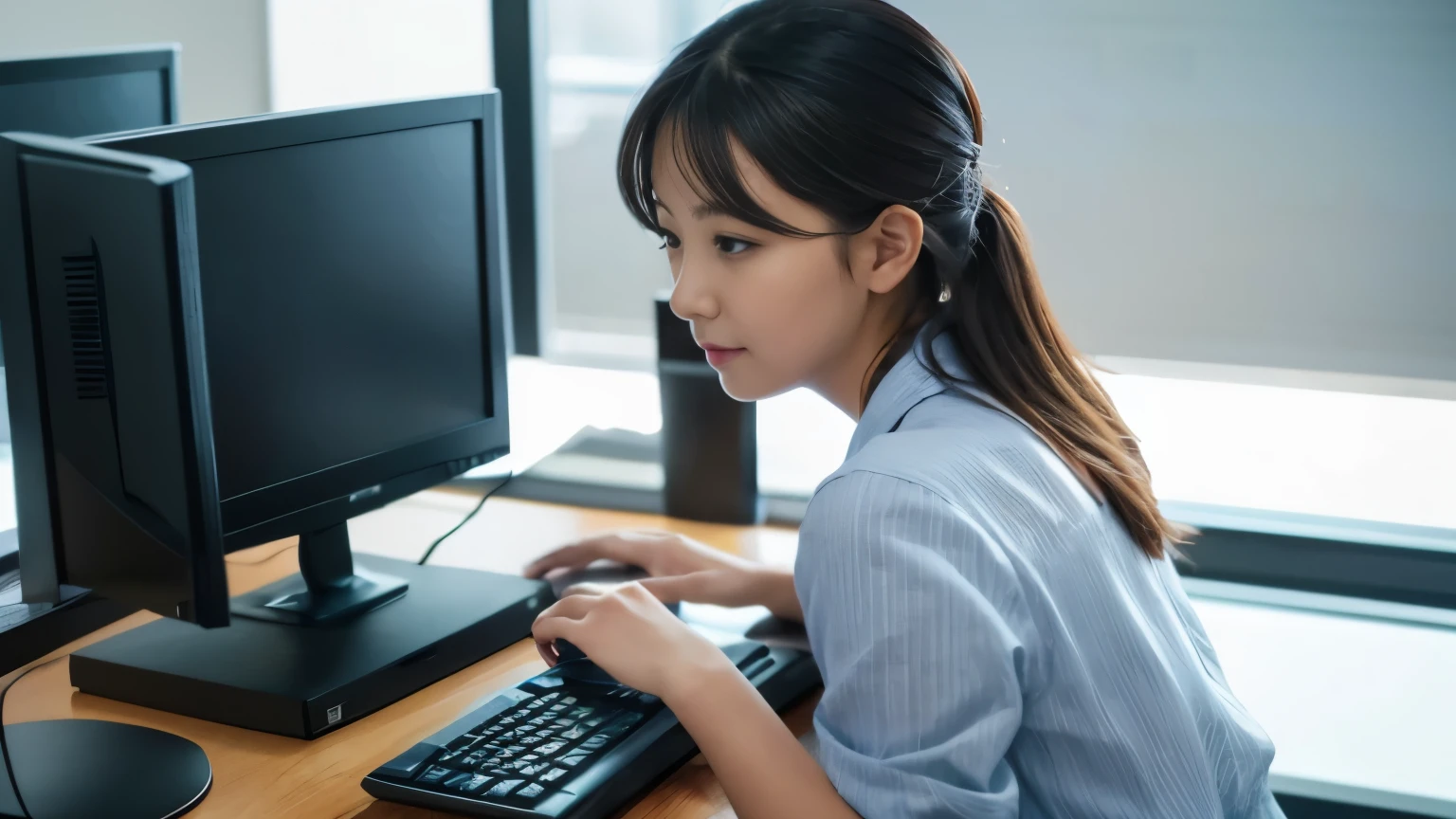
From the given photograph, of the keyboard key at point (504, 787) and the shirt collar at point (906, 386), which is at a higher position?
the shirt collar at point (906, 386)

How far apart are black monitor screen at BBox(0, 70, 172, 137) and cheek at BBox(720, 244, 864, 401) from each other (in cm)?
59

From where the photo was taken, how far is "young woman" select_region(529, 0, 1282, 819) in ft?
2.60

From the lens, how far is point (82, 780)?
909mm

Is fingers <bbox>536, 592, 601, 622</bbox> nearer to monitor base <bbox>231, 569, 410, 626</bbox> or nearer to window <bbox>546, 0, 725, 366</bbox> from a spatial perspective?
monitor base <bbox>231, 569, 410, 626</bbox>

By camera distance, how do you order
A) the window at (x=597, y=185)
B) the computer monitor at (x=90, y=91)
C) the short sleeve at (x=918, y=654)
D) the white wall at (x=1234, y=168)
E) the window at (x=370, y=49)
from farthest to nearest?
the window at (x=370, y=49)
the window at (x=597, y=185)
the white wall at (x=1234, y=168)
the computer monitor at (x=90, y=91)
the short sleeve at (x=918, y=654)

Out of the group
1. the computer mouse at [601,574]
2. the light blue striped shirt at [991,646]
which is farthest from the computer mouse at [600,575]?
the light blue striped shirt at [991,646]

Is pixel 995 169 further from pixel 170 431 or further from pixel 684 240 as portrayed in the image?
pixel 170 431

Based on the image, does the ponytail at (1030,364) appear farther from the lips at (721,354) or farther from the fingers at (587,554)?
the fingers at (587,554)

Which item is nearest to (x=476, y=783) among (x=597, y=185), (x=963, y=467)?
(x=963, y=467)

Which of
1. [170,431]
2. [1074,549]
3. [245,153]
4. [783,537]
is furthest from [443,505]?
[1074,549]

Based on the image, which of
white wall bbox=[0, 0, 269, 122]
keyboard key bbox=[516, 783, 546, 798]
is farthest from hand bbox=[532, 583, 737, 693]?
white wall bbox=[0, 0, 269, 122]

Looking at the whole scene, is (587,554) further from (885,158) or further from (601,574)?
(885,158)

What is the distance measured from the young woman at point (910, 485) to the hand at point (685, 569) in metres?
0.20

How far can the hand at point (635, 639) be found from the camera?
0.94 metres
